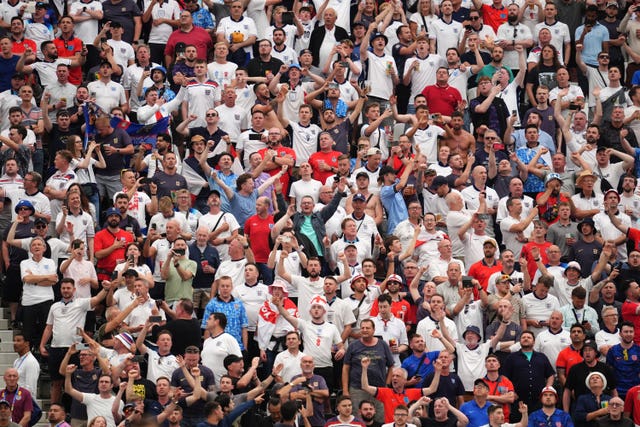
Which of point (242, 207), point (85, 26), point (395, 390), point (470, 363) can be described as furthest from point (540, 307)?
point (85, 26)

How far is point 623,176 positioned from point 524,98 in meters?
2.83

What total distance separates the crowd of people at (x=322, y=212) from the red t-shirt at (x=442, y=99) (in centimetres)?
4

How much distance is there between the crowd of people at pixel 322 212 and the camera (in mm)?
20719

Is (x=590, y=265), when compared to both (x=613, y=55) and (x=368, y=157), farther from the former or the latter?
(x=613, y=55)

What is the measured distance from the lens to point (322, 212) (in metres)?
23.2

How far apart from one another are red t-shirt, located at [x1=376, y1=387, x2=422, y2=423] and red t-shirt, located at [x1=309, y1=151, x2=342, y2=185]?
4.84 meters

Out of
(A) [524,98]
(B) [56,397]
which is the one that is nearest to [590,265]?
(A) [524,98]

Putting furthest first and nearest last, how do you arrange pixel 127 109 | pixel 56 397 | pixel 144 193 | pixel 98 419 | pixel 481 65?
pixel 481 65, pixel 127 109, pixel 144 193, pixel 56 397, pixel 98 419

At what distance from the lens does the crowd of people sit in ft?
68.0

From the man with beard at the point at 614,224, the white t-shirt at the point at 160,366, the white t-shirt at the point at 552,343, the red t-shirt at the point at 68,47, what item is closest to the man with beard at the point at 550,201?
the man with beard at the point at 614,224

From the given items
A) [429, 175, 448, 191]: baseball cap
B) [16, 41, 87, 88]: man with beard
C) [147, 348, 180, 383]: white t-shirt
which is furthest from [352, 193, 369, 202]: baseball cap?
[16, 41, 87, 88]: man with beard

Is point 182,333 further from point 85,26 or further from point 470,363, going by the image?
point 85,26

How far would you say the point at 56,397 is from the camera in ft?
68.6

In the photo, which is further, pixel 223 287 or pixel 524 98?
pixel 524 98
